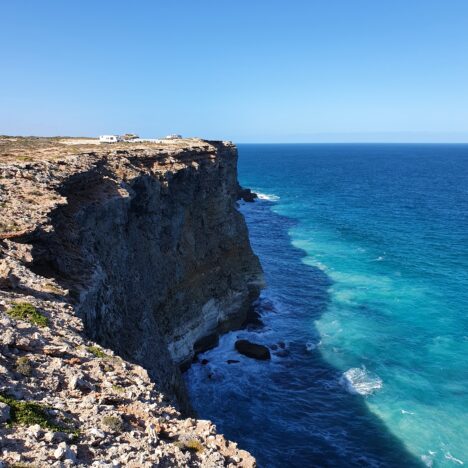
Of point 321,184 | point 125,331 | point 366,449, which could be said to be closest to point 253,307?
point 366,449

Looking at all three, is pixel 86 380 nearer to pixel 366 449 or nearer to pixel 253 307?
pixel 366 449

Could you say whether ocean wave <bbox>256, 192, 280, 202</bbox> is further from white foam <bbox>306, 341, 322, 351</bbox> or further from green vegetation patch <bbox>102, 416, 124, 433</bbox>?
green vegetation patch <bbox>102, 416, 124, 433</bbox>

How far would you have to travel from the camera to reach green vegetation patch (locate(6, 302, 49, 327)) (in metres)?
15.8

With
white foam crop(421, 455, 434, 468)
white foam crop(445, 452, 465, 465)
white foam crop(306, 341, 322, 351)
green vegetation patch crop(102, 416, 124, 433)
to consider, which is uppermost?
green vegetation patch crop(102, 416, 124, 433)

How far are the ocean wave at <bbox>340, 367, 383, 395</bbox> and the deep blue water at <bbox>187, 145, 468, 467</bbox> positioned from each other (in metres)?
0.10

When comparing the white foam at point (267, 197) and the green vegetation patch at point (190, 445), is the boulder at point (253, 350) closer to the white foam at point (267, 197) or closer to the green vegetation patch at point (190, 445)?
the green vegetation patch at point (190, 445)

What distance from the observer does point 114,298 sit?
83.4 ft

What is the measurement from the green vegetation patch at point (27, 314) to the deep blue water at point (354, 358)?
76.0 feet

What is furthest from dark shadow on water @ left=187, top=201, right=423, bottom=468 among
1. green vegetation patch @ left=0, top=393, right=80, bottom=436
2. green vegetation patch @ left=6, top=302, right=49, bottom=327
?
green vegetation patch @ left=0, top=393, right=80, bottom=436

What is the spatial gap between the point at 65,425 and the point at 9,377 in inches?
95.0

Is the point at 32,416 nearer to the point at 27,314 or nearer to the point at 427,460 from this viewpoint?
the point at 27,314

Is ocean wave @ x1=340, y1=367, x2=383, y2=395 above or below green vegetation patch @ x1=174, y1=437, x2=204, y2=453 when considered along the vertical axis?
below

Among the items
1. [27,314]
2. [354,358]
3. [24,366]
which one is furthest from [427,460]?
[24,366]

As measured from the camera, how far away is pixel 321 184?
170125mm
